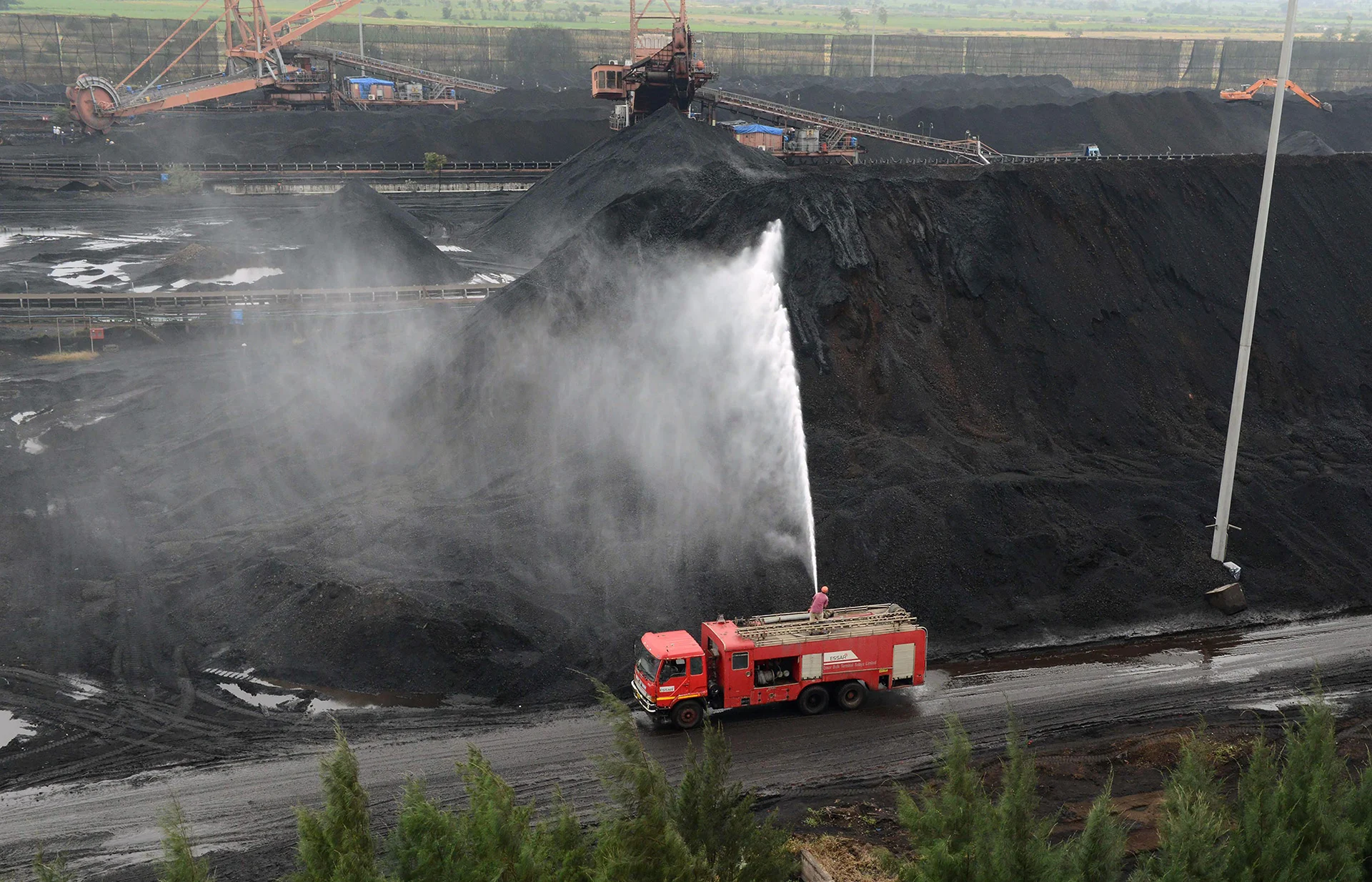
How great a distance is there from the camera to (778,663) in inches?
732

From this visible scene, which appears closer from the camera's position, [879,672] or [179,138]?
[879,672]

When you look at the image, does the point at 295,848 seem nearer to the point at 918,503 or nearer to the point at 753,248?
the point at 918,503

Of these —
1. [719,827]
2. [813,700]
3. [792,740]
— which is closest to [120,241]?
[813,700]

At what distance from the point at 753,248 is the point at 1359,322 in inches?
746

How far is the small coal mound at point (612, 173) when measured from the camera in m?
45.2

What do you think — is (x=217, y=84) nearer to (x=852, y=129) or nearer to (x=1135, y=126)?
(x=852, y=129)

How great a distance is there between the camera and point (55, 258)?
48.9 meters

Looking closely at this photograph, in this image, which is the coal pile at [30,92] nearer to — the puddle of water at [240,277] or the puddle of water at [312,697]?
the puddle of water at [240,277]

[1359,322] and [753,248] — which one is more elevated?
[753,248]

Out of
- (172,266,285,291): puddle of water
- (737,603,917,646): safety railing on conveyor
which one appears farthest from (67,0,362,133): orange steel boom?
(737,603,917,646): safety railing on conveyor

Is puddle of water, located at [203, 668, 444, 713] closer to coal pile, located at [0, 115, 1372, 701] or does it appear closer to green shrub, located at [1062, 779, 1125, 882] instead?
coal pile, located at [0, 115, 1372, 701]

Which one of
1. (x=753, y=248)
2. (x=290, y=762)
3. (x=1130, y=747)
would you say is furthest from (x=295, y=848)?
(x=753, y=248)

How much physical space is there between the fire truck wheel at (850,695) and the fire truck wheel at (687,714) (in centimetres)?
247

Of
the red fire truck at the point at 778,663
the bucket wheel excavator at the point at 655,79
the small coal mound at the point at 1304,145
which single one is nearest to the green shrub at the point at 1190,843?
the red fire truck at the point at 778,663
